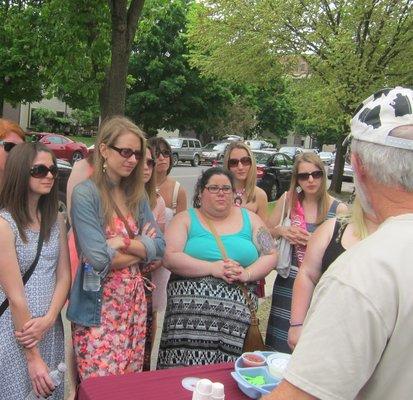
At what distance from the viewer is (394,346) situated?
1.01 metres

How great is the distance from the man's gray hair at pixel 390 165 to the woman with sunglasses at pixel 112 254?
1717mm

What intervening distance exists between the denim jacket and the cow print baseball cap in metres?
1.67

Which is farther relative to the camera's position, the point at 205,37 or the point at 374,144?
the point at 205,37

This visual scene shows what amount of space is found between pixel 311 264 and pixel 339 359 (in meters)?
1.65

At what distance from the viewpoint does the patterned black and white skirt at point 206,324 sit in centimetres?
294

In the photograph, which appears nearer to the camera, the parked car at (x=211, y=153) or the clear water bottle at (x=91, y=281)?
the clear water bottle at (x=91, y=281)

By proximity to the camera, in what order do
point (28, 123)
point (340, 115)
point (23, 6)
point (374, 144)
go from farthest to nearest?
point (28, 123), point (340, 115), point (23, 6), point (374, 144)

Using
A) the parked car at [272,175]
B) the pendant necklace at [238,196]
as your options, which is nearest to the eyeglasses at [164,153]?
the pendant necklace at [238,196]

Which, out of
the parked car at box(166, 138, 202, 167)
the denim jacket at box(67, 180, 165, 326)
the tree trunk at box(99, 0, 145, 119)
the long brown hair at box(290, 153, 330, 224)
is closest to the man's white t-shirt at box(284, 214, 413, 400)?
the denim jacket at box(67, 180, 165, 326)

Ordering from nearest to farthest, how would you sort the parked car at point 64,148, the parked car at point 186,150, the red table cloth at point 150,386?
the red table cloth at point 150,386, the parked car at point 64,148, the parked car at point 186,150

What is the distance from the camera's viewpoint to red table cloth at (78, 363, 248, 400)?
190 cm

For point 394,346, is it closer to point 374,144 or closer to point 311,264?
point 374,144

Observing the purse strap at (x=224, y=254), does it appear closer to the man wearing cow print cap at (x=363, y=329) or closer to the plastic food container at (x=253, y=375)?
the plastic food container at (x=253, y=375)

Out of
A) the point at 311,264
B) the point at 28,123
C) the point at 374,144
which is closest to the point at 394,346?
the point at 374,144
